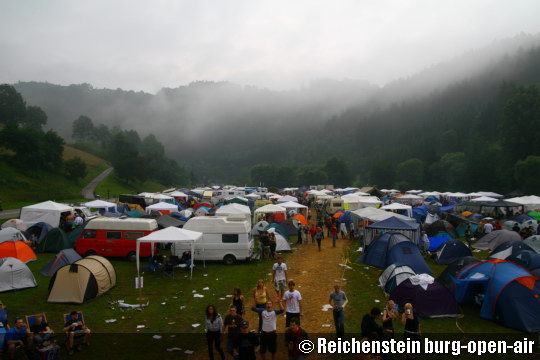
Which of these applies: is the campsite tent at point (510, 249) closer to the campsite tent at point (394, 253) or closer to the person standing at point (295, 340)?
the campsite tent at point (394, 253)

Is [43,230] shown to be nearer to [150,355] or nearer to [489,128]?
[150,355]

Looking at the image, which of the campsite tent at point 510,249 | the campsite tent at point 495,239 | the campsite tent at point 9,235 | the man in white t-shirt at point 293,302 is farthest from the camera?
the campsite tent at point 495,239

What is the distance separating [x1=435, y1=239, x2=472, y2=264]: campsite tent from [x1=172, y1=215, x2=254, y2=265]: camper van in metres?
9.45

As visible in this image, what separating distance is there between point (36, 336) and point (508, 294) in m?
12.1

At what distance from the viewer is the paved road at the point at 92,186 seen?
2369 inches

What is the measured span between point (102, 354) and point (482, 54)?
234m

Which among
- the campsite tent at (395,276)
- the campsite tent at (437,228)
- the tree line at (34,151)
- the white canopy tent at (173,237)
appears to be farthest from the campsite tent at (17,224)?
the tree line at (34,151)

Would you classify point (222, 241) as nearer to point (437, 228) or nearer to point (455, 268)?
point (455, 268)

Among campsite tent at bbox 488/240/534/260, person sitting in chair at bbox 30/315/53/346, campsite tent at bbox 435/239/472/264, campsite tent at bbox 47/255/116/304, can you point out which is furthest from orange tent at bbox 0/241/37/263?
campsite tent at bbox 488/240/534/260

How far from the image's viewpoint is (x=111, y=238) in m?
17.1

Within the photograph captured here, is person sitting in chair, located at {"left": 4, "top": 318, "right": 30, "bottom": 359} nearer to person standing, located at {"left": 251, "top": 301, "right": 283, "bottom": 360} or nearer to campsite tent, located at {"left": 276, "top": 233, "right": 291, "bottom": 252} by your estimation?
person standing, located at {"left": 251, "top": 301, "right": 283, "bottom": 360}

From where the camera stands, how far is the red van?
16969 mm

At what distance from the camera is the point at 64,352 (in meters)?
8.07

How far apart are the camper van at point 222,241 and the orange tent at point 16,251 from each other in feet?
25.0
